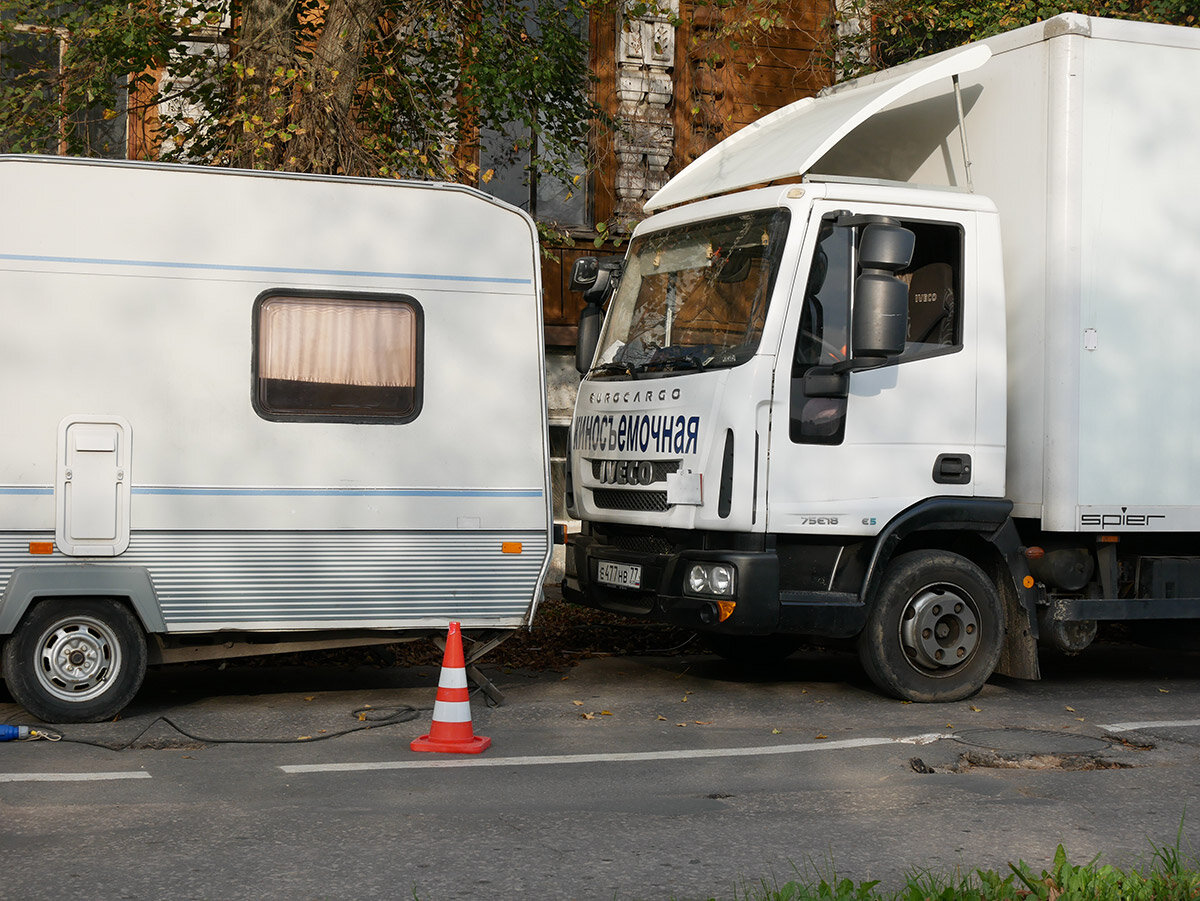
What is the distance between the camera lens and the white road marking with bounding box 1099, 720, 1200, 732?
26.5 feet

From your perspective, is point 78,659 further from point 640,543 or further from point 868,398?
point 868,398

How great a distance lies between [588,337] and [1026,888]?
5672 mm

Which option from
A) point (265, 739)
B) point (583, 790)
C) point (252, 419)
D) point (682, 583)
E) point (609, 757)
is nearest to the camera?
point (583, 790)

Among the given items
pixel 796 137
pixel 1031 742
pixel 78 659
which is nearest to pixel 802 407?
pixel 796 137

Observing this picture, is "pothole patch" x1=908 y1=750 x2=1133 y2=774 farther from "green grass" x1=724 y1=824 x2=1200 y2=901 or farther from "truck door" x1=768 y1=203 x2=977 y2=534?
"green grass" x1=724 y1=824 x2=1200 y2=901

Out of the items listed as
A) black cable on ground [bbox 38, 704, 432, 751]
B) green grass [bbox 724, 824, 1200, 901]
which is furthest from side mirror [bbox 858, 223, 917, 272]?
green grass [bbox 724, 824, 1200, 901]

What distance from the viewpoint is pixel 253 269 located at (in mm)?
7820

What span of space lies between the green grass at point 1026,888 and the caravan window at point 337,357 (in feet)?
13.1

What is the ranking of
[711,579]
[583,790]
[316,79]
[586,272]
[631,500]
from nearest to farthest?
[583,790]
[711,579]
[631,500]
[586,272]
[316,79]

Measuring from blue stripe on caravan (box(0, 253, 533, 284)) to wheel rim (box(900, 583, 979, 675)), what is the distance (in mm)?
2881

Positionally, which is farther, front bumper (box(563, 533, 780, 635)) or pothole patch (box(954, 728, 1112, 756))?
front bumper (box(563, 533, 780, 635))

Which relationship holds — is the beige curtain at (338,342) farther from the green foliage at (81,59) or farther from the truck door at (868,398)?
the green foliage at (81,59)

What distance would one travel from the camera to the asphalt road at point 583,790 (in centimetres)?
509

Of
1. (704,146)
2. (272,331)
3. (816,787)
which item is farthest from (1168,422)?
(704,146)
